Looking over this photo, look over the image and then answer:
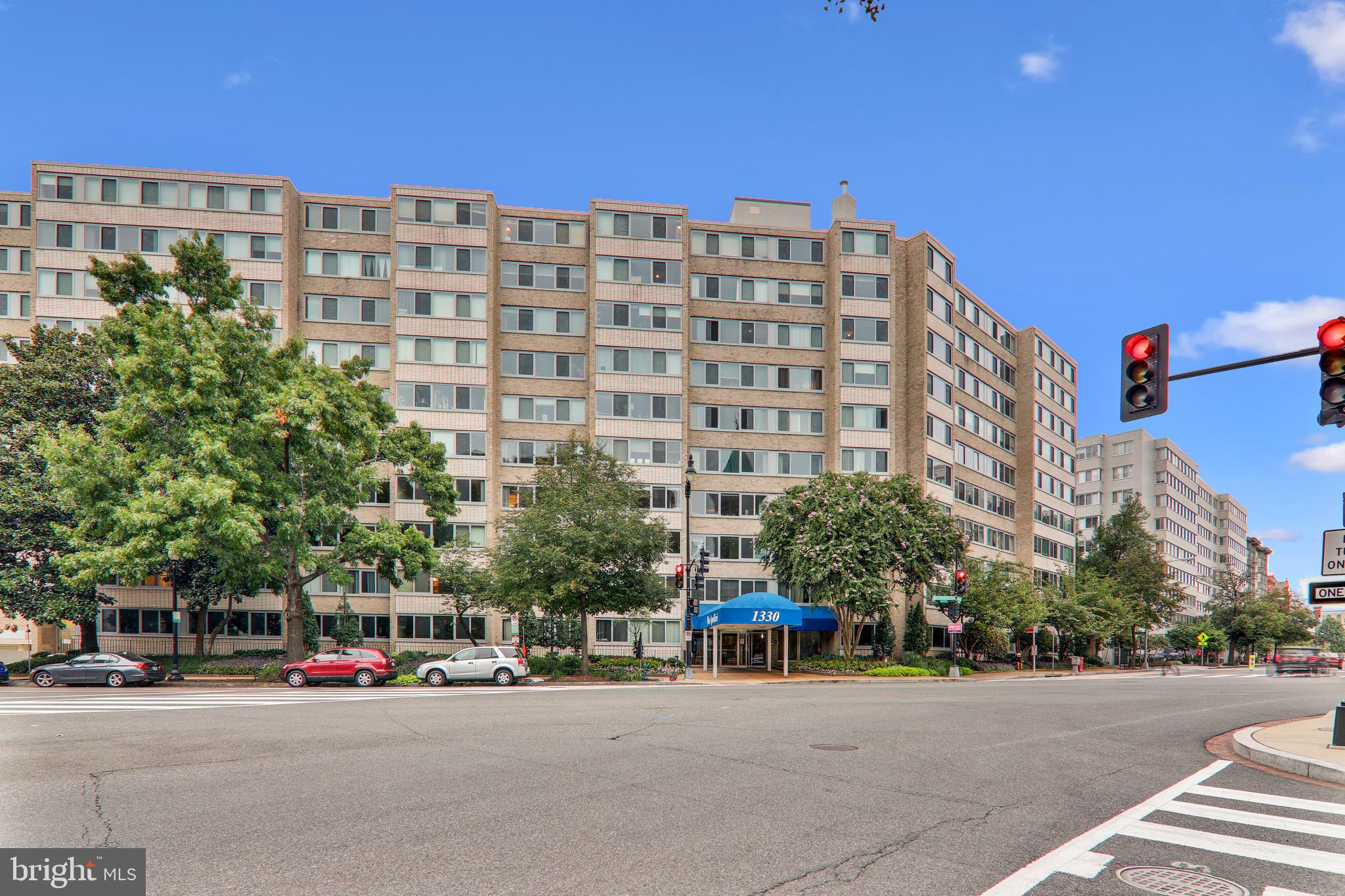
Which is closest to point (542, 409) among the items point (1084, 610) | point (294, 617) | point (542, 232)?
point (542, 232)

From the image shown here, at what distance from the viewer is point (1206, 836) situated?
28.3ft

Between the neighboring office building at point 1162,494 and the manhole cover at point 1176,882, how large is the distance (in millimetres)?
114618

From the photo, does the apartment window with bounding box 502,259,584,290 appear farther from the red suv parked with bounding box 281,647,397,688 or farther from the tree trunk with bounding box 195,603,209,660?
the red suv parked with bounding box 281,647,397,688

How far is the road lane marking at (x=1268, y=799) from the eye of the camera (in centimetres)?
1020

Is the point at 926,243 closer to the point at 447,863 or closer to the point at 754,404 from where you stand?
the point at 754,404

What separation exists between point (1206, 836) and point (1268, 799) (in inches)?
114

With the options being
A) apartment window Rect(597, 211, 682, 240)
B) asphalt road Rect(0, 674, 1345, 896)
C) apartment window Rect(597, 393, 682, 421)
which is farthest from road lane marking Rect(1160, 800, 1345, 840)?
apartment window Rect(597, 211, 682, 240)

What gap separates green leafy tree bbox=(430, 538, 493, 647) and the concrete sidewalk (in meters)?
30.0

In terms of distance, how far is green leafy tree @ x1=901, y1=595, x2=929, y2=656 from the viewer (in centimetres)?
5228

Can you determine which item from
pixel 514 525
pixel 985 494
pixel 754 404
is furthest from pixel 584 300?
pixel 985 494

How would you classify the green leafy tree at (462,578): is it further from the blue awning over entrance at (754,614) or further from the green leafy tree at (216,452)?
the blue awning over entrance at (754,614)

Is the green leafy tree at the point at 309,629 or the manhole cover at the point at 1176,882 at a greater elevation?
the manhole cover at the point at 1176,882

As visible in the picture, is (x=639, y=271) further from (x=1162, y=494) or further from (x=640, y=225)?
(x=1162, y=494)

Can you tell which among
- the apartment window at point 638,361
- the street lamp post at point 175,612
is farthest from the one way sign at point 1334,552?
the apartment window at point 638,361
